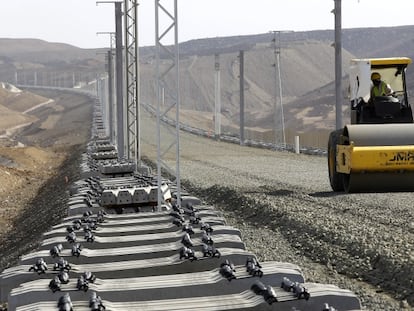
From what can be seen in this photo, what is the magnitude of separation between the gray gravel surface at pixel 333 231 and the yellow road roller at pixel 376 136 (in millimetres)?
468

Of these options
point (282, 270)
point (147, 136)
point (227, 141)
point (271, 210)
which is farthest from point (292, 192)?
point (147, 136)

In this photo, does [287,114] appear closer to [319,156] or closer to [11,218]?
[319,156]

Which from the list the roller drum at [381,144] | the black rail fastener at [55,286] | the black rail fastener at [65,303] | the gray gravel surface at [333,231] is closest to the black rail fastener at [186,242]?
the gray gravel surface at [333,231]

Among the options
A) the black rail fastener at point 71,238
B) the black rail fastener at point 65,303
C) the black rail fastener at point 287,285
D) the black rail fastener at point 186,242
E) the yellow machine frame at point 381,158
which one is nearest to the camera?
the black rail fastener at point 65,303

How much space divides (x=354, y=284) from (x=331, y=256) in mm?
2088

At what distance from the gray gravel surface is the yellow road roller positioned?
1.54 ft

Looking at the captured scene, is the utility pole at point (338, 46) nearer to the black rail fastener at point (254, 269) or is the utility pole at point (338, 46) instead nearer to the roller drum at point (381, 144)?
the roller drum at point (381, 144)

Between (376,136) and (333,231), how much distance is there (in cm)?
558

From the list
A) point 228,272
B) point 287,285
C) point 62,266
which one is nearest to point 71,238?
point 62,266

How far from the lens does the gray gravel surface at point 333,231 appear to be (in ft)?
32.9

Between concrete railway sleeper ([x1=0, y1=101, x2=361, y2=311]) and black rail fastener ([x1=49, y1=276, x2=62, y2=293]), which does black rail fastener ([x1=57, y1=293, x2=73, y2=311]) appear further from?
black rail fastener ([x1=49, y1=276, x2=62, y2=293])

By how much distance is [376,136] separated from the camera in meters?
18.8

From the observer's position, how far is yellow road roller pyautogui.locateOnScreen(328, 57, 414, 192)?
18.4 meters

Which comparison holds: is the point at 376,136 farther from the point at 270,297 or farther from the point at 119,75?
the point at 119,75
